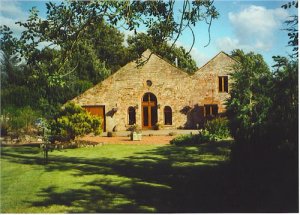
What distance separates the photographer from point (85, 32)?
9336 millimetres

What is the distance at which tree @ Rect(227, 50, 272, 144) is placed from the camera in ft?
34.8

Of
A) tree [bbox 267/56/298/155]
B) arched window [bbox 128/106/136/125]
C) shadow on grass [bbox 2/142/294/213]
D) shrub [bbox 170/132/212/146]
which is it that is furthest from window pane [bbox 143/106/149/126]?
tree [bbox 267/56/298/155]

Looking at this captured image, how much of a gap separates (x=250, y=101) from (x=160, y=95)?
18016 millimetres

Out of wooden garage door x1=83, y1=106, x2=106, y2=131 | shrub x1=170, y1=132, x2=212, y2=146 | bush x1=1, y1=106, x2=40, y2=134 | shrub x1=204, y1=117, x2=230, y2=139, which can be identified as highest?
wooden garage door x1=83, y1=106, x2=106, y2=131

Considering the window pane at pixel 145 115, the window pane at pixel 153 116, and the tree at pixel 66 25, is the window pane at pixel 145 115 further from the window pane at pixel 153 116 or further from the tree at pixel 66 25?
the tree at pixel 66 25

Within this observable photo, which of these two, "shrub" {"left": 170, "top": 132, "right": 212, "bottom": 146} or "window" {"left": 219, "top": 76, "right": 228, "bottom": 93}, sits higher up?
"window" {"left": 219, "top": 76, "right": 228, "bottom": 93}

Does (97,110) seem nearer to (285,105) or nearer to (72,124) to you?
(72,124)

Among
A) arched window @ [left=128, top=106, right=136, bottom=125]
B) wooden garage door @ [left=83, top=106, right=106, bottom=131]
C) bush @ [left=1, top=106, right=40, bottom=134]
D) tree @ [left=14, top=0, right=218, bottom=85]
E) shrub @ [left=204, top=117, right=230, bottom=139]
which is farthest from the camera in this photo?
arched window @ [left=128, top=106, right=136, bottom=125]

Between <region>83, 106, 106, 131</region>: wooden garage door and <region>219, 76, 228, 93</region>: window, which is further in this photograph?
<region>219, 76, 228, 93</region>: window

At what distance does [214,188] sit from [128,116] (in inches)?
770

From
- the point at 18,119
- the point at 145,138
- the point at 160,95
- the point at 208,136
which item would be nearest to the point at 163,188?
the point at 208,136

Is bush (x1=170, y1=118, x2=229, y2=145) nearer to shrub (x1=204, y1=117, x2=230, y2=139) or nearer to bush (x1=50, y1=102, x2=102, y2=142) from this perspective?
shrub (x1=204, y1=117, x2=230, y2=139)

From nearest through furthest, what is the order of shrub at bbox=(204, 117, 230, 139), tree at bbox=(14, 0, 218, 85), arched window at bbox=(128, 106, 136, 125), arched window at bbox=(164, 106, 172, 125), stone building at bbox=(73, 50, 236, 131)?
tree at bbox=(14, 0, 218, 85), shrub at bbox=(204, 117, 230, 139), stone building at bbox=(73, 50, 236, 131), arched window at bbox=(128, 106, 136, 125), arched window at bbox=(164, 106, 172, 125)

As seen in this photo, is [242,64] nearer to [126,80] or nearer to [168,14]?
[168,14]
